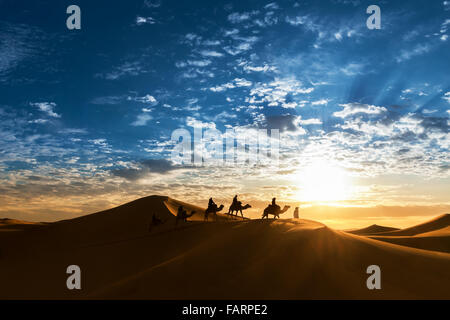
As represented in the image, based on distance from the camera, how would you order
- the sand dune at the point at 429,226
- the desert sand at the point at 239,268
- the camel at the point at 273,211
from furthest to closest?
the sand dune at the point at 429,226
the camel at the point at 273,211
the desert sand at the point at 239,268

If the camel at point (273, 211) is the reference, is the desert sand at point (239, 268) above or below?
below

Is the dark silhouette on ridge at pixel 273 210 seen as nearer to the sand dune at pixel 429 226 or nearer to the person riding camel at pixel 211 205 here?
the person riding camel at pixel 211 205

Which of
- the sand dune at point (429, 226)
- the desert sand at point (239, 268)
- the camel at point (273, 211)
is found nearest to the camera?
the desert sand at point (239, 268)

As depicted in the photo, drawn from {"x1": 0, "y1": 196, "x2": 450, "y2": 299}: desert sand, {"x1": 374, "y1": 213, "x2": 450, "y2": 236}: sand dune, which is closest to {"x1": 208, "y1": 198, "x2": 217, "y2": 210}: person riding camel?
{"x1": 0, "y1": 196, "x2": 450, "y2": 299}: desert sand

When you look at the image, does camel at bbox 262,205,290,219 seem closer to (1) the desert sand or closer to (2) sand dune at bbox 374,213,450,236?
(1) the desert sand

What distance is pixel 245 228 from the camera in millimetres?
16766

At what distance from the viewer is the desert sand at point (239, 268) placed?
405 inches

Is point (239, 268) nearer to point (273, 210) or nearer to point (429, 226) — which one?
point (273, 210)

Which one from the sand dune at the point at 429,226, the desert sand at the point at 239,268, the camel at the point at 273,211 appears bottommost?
the sand dune at the point at 429,226

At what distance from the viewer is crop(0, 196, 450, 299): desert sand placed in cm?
1030

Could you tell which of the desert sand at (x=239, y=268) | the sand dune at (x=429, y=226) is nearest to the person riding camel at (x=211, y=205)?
the desert sand at (x=239, y=268)
